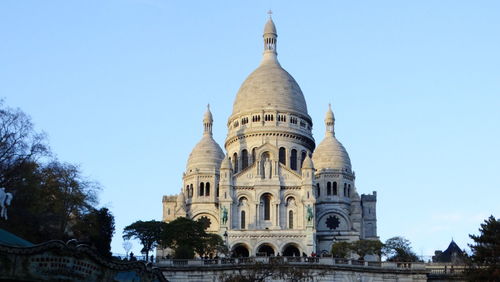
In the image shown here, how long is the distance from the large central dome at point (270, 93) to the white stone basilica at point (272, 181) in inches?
5.1

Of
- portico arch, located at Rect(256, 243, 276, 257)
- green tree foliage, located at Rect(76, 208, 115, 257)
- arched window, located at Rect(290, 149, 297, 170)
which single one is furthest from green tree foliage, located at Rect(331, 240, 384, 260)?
arched window, located at Rect(290, 149, 297, 170)

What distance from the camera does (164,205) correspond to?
109062 mm

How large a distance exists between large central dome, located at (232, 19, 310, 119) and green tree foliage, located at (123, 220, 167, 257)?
32.9m

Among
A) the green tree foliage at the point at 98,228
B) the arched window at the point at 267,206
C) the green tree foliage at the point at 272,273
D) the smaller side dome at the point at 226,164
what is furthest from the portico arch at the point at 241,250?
the green tree foliage at the point at 272,273

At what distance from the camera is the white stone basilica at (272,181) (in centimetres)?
9500

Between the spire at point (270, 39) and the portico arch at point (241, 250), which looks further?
the spire at point (270, 39)

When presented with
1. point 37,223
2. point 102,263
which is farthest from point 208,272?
point 102,263

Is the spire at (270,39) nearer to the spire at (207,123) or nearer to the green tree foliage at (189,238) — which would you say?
the spire at (207,123)

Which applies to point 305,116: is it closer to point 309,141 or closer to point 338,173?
point 309,141

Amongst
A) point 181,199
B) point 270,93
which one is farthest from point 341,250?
point 270,93

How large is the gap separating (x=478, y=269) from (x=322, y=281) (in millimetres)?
10205

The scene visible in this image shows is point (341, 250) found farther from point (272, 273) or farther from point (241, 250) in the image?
point (272, 273)

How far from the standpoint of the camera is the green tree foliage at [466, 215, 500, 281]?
51.2 meters

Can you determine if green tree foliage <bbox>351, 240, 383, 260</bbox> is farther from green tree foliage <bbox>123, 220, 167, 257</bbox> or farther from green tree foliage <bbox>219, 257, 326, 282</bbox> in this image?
green tree foliage <bbox>219, 257, 326, 282</bbox>
